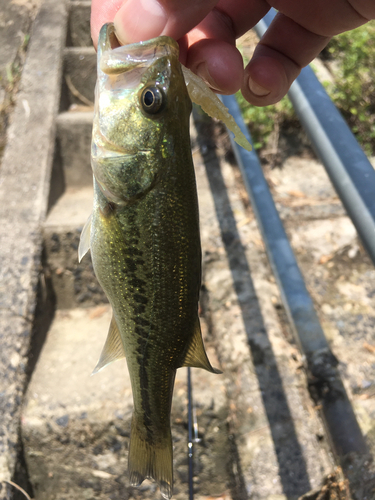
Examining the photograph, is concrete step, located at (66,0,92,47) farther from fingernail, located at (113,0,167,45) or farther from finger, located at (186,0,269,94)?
fingernail, located at (113,0,167,45)

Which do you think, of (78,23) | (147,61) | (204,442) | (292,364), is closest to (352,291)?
(292,364)

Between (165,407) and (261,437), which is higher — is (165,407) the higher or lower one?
the higher one

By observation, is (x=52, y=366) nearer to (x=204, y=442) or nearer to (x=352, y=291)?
(x=204, y=442)

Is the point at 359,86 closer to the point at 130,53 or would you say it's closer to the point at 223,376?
the point at 223,376

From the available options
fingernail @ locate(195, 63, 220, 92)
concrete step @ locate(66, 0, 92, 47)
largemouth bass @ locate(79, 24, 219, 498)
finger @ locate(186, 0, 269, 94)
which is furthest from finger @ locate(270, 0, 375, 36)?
concrete step @ locate(66, 0, 92, 47)

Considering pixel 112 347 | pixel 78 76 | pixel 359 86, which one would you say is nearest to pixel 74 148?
pixel 78 76
